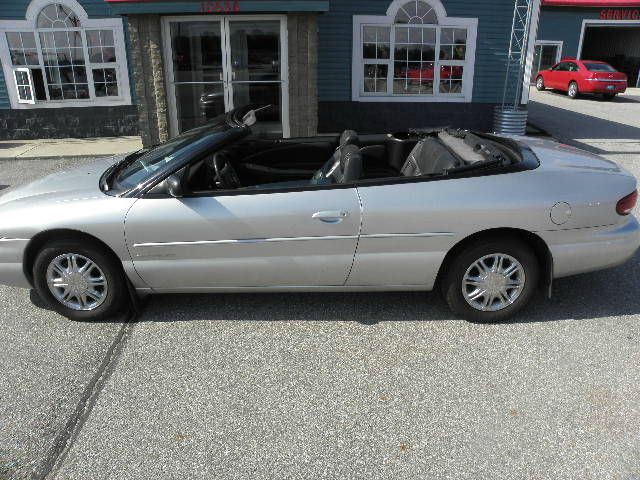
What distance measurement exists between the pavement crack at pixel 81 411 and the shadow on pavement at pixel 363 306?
0.36 metres

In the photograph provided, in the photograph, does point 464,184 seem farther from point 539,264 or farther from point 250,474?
point 250,474

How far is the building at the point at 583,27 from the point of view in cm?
2345

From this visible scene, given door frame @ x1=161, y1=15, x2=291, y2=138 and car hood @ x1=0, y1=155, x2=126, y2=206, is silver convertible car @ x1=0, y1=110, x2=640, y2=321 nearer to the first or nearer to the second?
car hood @ x1=0, y1=155, x2=126, y2=206

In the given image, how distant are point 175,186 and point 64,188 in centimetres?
107

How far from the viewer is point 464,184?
11.5 feet

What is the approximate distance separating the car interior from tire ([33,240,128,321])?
2.66 feet

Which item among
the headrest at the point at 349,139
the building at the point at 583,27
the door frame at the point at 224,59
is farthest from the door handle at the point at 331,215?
the building at the point at 583,27

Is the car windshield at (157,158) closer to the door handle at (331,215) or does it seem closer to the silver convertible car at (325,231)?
the silver convertible car at (325,231)

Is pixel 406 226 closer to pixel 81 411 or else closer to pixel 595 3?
pixel 81 411

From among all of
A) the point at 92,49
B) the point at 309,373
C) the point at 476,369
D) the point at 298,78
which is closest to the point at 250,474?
the point at 309,373

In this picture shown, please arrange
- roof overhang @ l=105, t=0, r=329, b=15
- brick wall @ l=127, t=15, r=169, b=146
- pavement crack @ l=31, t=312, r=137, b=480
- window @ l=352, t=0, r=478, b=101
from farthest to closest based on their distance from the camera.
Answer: window @ l=352, t=0, r=478, b=101
brick wall @ l=127, t=15, r=169, b=146
roof overhang @ l=105, t=0, r=329, b=15
pavement crack @ l=31, t=312, r=137, b=480

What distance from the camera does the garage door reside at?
25.1 metres

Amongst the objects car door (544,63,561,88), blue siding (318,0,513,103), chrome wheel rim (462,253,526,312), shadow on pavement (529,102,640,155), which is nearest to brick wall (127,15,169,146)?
blue siding (318,0,513,103)

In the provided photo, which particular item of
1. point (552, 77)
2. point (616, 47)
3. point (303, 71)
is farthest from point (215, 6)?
point (616, 47)
